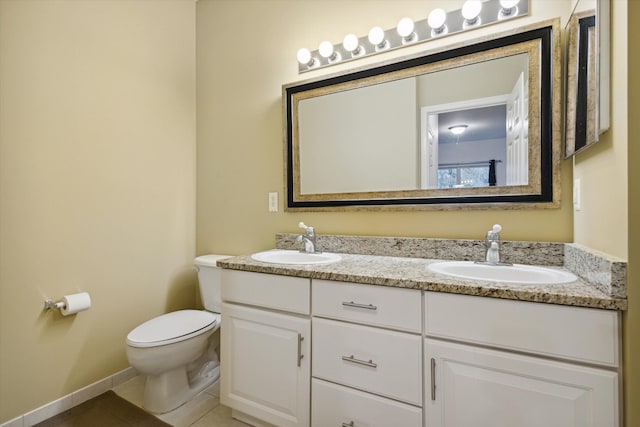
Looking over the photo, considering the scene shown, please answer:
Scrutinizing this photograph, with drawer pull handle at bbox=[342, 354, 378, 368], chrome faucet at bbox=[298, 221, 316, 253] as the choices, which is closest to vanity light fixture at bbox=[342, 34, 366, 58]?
chrome faucet at bbox=[298, 221, 316, 253]

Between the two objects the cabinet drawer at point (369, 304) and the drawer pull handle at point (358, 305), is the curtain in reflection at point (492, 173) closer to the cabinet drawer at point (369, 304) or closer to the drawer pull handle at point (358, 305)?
the cabinet drawer at point (369, 304)

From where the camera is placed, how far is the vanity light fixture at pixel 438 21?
149 cm

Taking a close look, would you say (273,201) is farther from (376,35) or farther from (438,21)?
(438,21)

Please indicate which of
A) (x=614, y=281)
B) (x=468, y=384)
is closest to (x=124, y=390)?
(x=468, y=384)

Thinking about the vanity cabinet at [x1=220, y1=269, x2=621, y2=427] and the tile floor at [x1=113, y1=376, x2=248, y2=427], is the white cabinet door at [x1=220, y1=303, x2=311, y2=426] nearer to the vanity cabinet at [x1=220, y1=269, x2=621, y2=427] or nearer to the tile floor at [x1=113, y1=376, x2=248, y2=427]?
the vanity cabinet at [x1=220, y1=269, x2=621, y2=427]

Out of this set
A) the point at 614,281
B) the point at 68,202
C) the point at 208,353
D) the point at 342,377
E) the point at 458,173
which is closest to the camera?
the point at 614,281

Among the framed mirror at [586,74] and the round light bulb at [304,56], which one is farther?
the round light bulb at [304,56]

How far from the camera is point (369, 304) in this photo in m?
1.17

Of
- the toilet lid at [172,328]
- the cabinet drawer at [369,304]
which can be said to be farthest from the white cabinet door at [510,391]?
the toilet lid at [172,328]

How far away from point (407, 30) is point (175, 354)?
2.07 m

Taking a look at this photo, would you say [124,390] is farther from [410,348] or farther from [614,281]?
[614,281]

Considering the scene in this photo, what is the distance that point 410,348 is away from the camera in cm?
110

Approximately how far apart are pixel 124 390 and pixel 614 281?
238 cm

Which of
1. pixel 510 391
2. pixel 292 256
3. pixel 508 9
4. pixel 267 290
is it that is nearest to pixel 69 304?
pixel 267 290
